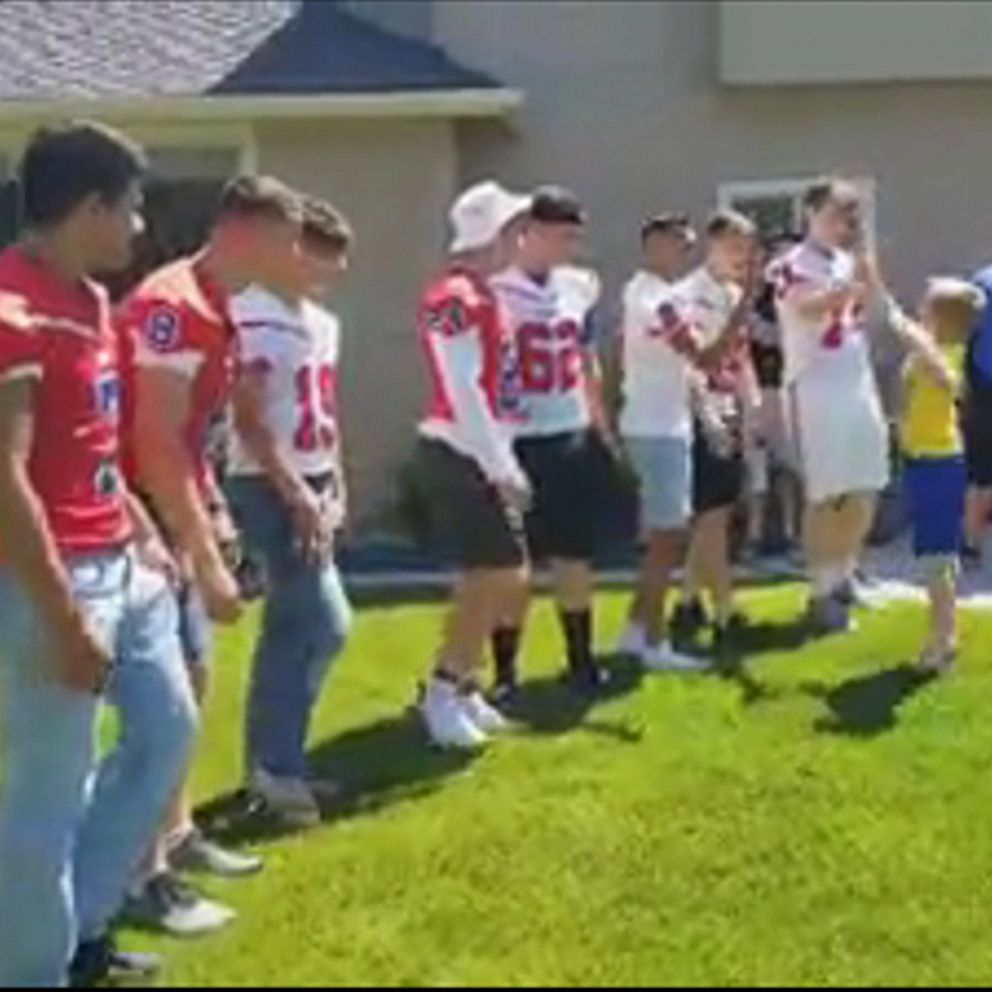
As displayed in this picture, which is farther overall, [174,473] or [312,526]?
[312,526]

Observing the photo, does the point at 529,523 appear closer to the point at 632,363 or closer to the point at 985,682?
the point at 632,363

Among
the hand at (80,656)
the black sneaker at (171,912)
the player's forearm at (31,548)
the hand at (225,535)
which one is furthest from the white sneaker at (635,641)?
the player's forearm at (31,548)

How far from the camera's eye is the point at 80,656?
219 inches

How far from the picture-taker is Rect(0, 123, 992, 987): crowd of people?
5.73 m

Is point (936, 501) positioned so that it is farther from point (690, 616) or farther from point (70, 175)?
point (70, 175)

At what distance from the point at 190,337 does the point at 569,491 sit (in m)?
3.34

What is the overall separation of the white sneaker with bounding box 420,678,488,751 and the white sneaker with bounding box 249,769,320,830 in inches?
40.9

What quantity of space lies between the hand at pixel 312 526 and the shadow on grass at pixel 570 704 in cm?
169

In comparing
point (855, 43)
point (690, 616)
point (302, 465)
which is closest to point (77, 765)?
point (302, 465)

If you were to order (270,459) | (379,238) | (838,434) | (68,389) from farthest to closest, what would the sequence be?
(379,238) → (838,434) → (270,459) → (68,389)

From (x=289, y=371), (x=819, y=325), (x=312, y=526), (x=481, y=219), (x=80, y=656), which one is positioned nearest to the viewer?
(x=80, y=656)

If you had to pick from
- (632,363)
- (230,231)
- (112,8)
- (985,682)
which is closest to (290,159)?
(112,8)

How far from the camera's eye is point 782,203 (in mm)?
17219

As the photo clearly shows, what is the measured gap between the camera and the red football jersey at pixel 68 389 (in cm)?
558
